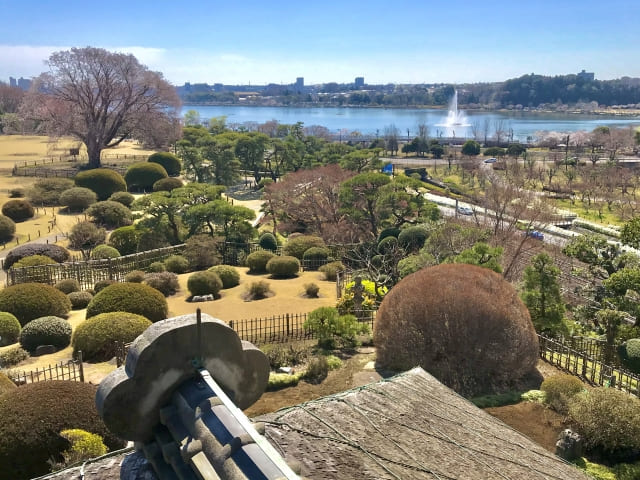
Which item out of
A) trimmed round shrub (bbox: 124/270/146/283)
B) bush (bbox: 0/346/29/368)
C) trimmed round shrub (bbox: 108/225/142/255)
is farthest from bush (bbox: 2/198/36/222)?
bush (bbox: 0/346/29/368)

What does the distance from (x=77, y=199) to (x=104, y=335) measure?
2280 centimetres

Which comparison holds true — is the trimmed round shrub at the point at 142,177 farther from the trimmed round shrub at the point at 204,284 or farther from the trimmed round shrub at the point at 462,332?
the trimmed round shrub at the point at 462,332

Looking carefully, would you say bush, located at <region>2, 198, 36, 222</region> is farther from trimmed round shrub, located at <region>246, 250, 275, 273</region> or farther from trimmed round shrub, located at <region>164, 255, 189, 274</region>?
trimmed round shrub, located at <region>246, 250, 275, 273</region>

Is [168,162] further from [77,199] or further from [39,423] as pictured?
A: [39,423]

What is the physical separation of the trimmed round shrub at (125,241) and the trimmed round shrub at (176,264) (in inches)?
137

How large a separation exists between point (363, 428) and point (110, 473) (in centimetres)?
242

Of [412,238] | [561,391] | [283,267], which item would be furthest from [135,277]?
[561,391]

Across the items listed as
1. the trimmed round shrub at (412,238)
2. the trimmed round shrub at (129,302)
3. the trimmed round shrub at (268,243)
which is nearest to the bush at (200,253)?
the trimmed round shrub at (268,243)

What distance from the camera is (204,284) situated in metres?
20.0

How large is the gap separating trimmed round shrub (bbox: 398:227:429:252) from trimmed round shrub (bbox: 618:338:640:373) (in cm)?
1029

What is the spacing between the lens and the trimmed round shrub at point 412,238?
23922mm

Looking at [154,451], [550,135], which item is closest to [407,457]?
[154,451]

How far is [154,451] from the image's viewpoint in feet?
12.5

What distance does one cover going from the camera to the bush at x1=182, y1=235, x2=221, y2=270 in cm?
2464
